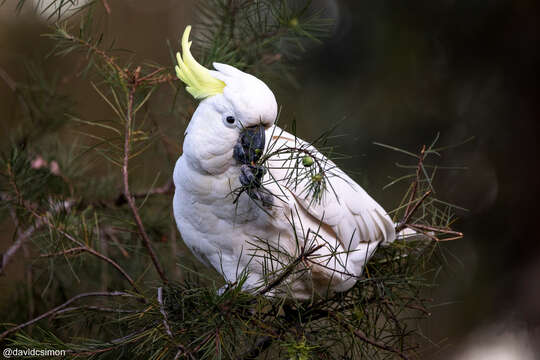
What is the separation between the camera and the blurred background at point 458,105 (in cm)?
230

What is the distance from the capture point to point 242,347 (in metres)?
0.72

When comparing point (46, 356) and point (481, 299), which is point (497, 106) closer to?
point (481, 299)

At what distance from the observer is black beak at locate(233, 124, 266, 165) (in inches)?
29.2

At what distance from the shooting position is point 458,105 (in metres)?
2.42

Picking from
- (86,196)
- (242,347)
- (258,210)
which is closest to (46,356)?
(242,347)

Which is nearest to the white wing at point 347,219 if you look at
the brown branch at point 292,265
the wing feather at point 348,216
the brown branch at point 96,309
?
the wing feather at point 348,216

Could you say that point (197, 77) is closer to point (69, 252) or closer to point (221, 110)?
point (221, 110)

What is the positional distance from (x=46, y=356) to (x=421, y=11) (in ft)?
7.34

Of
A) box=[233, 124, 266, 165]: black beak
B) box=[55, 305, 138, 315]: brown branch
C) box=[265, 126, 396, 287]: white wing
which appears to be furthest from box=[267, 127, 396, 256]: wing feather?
box=[55, 305, 138, 315]: brown branch

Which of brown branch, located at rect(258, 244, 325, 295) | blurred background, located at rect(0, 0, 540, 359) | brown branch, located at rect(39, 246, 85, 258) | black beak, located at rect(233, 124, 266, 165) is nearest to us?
brown branch, located at rect(258, 244, 325, 295)

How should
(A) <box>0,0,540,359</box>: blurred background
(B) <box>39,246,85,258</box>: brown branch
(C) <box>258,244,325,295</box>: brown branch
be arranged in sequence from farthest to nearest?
1. (A) <box>0,0,540,359</box>: blurred background
2. (B) <box>39,246,85,258</box>: brown branch
3. (C) <box>258,244,325,295</box>: brown branch

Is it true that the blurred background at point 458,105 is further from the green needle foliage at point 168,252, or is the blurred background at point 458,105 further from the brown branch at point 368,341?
the brown branch at point 368,341

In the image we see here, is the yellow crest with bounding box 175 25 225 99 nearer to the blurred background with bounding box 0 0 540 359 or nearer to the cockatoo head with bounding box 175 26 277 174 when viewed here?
the cockatoo head with bounding box 175 26 277 174

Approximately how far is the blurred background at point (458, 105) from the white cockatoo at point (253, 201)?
4.45 ft
